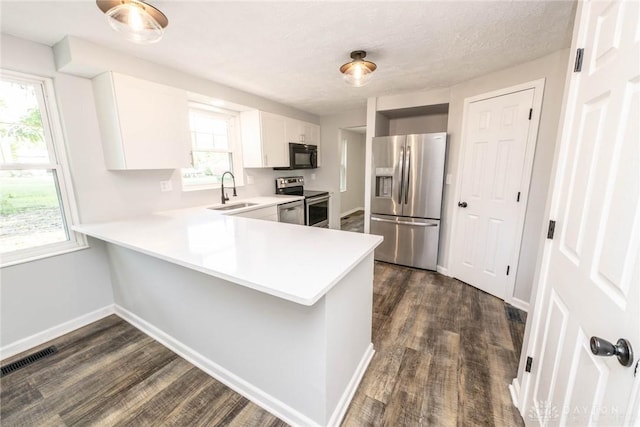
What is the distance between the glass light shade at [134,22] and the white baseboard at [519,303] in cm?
364

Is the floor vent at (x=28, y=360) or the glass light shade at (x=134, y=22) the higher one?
the glass light shade at (x=134, y=22)

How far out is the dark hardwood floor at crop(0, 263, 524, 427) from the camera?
139cm

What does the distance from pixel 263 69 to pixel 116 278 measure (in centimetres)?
245

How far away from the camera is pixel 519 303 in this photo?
2.45 meters

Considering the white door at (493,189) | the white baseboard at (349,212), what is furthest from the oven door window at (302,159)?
the white door at (493,189)

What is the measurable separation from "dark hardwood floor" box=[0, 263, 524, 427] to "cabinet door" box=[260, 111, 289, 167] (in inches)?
98.8

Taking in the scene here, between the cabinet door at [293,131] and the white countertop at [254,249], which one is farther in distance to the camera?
the cabinet door at [293,131]

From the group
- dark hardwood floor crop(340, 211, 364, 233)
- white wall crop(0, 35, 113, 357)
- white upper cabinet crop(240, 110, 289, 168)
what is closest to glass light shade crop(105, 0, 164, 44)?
white wall crop(0, 35, 113, 357)

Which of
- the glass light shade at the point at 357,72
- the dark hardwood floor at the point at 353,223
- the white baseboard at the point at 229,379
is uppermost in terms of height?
the glass light shade at the point at 357,72

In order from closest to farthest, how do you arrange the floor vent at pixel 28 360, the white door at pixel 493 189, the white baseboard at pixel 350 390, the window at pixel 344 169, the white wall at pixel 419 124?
1. the white baseboard at pixel 350 390
2. the floor vent at pixel 28 360
3. the white door at pixel 493 189
4. the white wall at pixel 419 124
5. the window at pixel 344 169

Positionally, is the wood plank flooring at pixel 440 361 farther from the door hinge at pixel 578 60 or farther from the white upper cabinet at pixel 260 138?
the white upper cabinet at pixel 260 138

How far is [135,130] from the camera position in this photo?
210 centimetres

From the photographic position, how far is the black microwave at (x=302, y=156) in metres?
4.03

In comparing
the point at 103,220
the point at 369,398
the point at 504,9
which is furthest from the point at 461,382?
the point at 103,220
